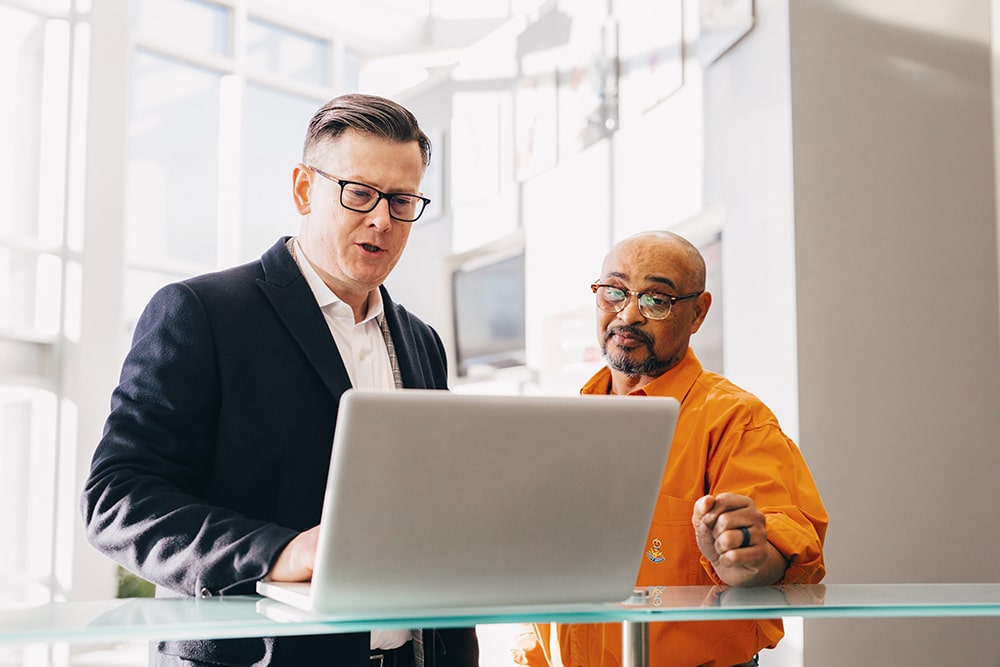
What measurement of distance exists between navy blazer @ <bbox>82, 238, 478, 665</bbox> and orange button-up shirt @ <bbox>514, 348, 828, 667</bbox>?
0.25 m

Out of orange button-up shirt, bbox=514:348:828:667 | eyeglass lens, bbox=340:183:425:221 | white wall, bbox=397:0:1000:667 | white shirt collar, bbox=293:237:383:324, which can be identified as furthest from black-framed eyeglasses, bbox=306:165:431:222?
white wall, bbox=397:0:1000:667

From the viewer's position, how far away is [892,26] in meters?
3.48

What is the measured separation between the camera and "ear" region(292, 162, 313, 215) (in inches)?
74.2

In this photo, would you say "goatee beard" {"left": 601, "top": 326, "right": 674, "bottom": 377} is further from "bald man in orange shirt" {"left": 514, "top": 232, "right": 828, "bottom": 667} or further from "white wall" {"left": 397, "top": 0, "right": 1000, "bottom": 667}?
"white wall" {"left": 397, "top": 0, "right": 1000, "bottom": 667}

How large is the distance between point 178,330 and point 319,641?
51cm

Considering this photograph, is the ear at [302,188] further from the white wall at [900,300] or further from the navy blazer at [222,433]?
the white wall at [900,300]

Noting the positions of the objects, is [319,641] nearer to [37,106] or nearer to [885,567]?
[885,567]

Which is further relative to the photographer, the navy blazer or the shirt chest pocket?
the shirt chest pocket

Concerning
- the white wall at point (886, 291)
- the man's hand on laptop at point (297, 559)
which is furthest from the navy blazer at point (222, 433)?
the white wall at point (886, 291)

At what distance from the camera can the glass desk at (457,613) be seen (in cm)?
99

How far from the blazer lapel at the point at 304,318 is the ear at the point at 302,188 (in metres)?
0.12

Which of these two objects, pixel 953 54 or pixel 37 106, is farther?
pixel 37 106

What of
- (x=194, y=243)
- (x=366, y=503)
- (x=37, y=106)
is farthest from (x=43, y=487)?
(x=366, y=503)

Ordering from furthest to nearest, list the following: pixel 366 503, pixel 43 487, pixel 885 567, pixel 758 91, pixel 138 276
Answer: pixel 138 276 < pixel 43 487 < pixel 758 91 < pixel 885 567 < pixel 366 503
